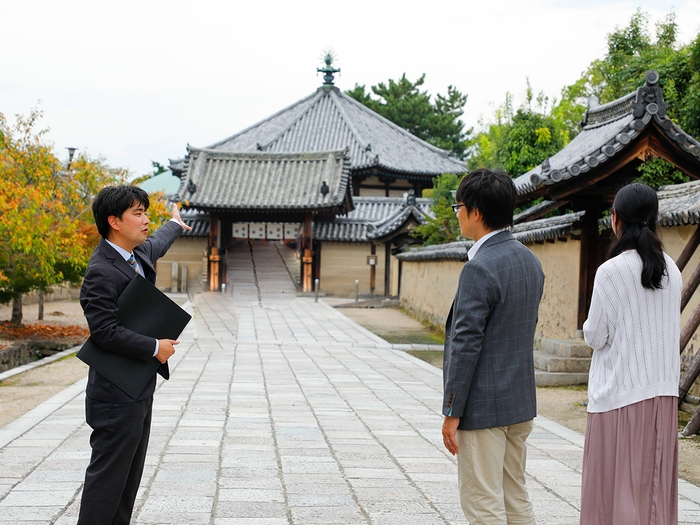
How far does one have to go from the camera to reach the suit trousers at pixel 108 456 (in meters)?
3.02

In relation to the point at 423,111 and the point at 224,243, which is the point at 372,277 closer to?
the point at 224,243

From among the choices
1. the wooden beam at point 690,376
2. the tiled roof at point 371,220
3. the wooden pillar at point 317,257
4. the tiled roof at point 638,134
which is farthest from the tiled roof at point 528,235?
the wooden pillar at point 317,257

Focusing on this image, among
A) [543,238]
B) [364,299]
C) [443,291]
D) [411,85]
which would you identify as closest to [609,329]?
[543,238]

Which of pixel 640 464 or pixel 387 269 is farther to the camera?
pixel 387 269

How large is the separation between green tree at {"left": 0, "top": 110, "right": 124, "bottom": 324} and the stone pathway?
3.09m

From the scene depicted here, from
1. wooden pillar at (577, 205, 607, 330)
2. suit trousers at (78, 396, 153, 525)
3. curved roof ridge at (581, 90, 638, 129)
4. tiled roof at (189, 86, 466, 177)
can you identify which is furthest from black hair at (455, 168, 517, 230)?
tiled roof at (189, 86, 466, 177)

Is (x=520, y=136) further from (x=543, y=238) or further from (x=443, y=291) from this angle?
(x=543, y=238)

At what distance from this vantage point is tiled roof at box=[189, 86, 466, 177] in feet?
105

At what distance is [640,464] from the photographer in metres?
2.95

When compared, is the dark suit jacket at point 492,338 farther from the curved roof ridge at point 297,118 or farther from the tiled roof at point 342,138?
the curved roof ridge at point 297,118

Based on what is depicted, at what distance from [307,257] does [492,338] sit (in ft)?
77.2

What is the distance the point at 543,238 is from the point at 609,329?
8.17 metres

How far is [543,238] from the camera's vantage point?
11.0m

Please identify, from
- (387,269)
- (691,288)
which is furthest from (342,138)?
(691,288)
